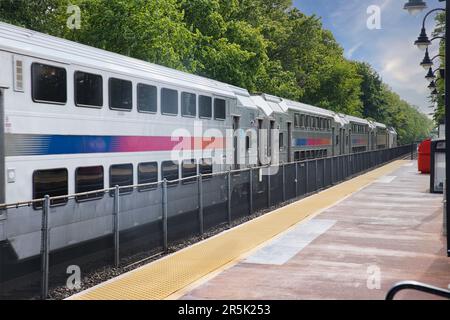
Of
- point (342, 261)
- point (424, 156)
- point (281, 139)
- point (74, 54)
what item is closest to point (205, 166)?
point (74, 54)

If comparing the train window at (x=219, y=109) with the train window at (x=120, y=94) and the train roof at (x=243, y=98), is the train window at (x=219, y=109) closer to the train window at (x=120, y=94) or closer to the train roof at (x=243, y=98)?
the train roof at (x=243, y=98)

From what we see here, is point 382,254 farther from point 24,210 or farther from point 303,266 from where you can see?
point 24,210

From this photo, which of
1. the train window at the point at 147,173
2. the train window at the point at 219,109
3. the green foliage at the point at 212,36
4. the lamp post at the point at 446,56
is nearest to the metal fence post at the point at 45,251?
the train window at the point at 147,173

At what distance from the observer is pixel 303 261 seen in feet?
34.1

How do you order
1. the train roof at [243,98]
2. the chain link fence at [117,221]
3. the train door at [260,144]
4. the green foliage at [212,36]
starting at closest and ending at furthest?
the chain link fence at [117,221] → the train roof at [243,98] → the train door at [260,144] → the green foliage at [212,36]

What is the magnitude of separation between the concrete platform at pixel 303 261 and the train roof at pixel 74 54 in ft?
13.9

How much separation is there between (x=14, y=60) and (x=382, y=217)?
426 inches

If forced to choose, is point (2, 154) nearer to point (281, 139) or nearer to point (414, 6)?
point (414, 6)

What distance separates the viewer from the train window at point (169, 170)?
15180 millimetres

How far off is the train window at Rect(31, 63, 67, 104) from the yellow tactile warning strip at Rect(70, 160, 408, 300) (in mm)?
3552

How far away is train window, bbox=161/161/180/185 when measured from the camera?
49.8 feet

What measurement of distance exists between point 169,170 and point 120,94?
313 centimetres

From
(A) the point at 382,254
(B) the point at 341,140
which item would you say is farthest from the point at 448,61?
(B) the point at 341,140

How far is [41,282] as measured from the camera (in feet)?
27.1
